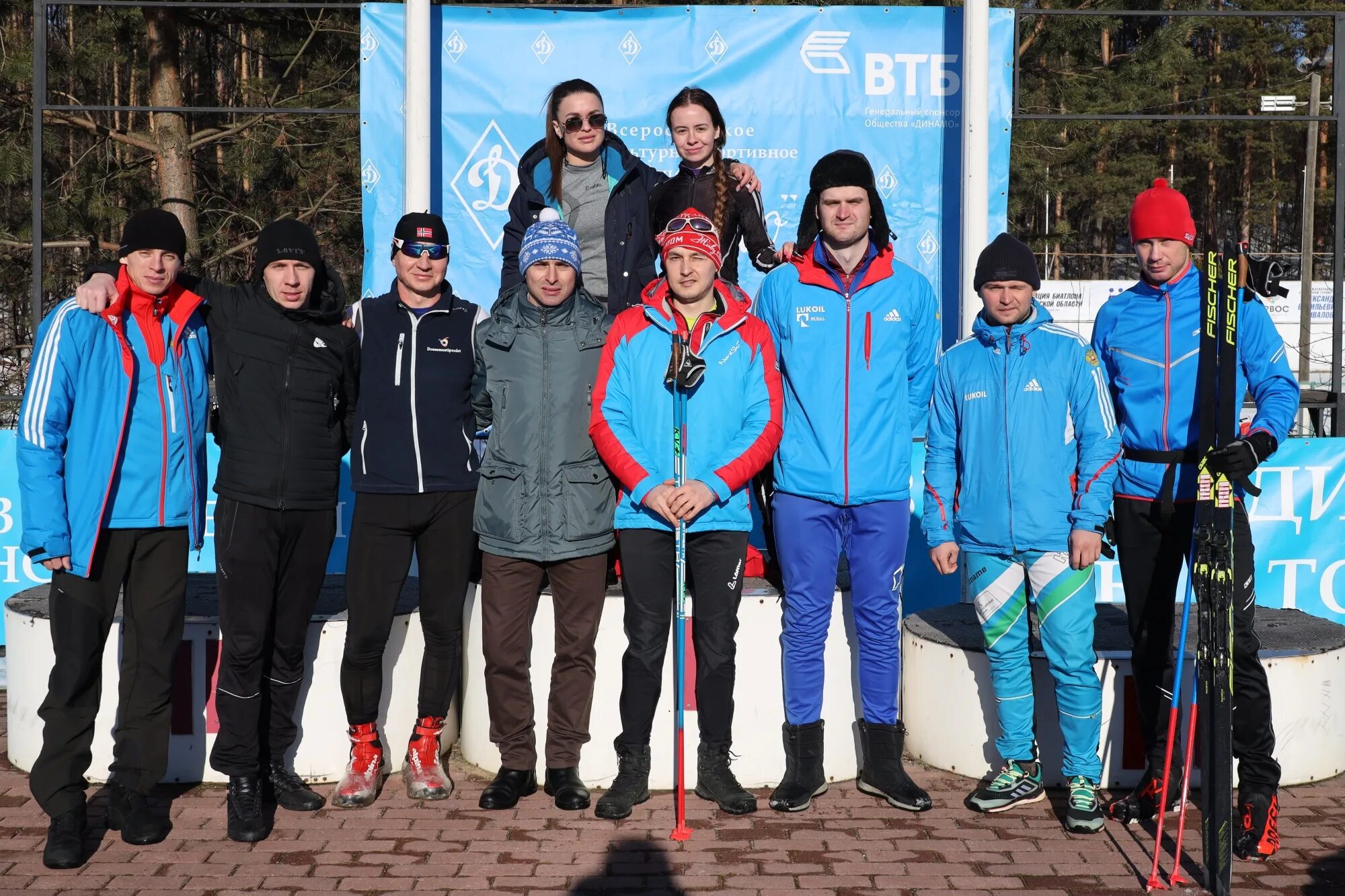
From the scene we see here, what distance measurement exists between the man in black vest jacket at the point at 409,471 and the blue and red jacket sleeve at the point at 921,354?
1643 mm

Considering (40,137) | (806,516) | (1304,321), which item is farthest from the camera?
A: (1304,321)

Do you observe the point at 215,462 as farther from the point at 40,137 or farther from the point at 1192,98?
the point at 1192,98

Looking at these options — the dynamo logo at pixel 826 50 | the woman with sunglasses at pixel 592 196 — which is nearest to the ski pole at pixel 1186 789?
the woman with sunglasses at pixel 592 196

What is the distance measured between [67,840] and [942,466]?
3311mm

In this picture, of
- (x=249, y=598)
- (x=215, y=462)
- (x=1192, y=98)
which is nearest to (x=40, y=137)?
(x=215, y=462)

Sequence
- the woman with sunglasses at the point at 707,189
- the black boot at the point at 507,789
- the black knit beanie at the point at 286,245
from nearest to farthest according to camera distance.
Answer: the black knit beanie at the point at 286,245 → the black boot at the point at 507,789 → the woman with sunglasses at the point at 707,189

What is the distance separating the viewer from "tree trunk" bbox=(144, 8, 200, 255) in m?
15.7

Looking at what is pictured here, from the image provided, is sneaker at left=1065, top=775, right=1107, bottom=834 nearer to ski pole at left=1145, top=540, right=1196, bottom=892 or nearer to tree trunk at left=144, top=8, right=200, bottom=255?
ski pole at left=1145, top=540, right=1196, bottom=892

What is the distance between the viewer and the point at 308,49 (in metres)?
16.2

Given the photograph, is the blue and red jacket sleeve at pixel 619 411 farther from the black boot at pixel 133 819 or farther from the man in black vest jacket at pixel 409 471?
the black boot at pixel 133 819

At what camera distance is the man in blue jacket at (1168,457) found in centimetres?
434

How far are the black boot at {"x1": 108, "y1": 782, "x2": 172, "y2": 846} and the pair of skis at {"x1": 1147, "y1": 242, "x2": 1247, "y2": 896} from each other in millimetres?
3351

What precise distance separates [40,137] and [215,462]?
1.99 metres

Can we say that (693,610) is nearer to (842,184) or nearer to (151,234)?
(842,184)
